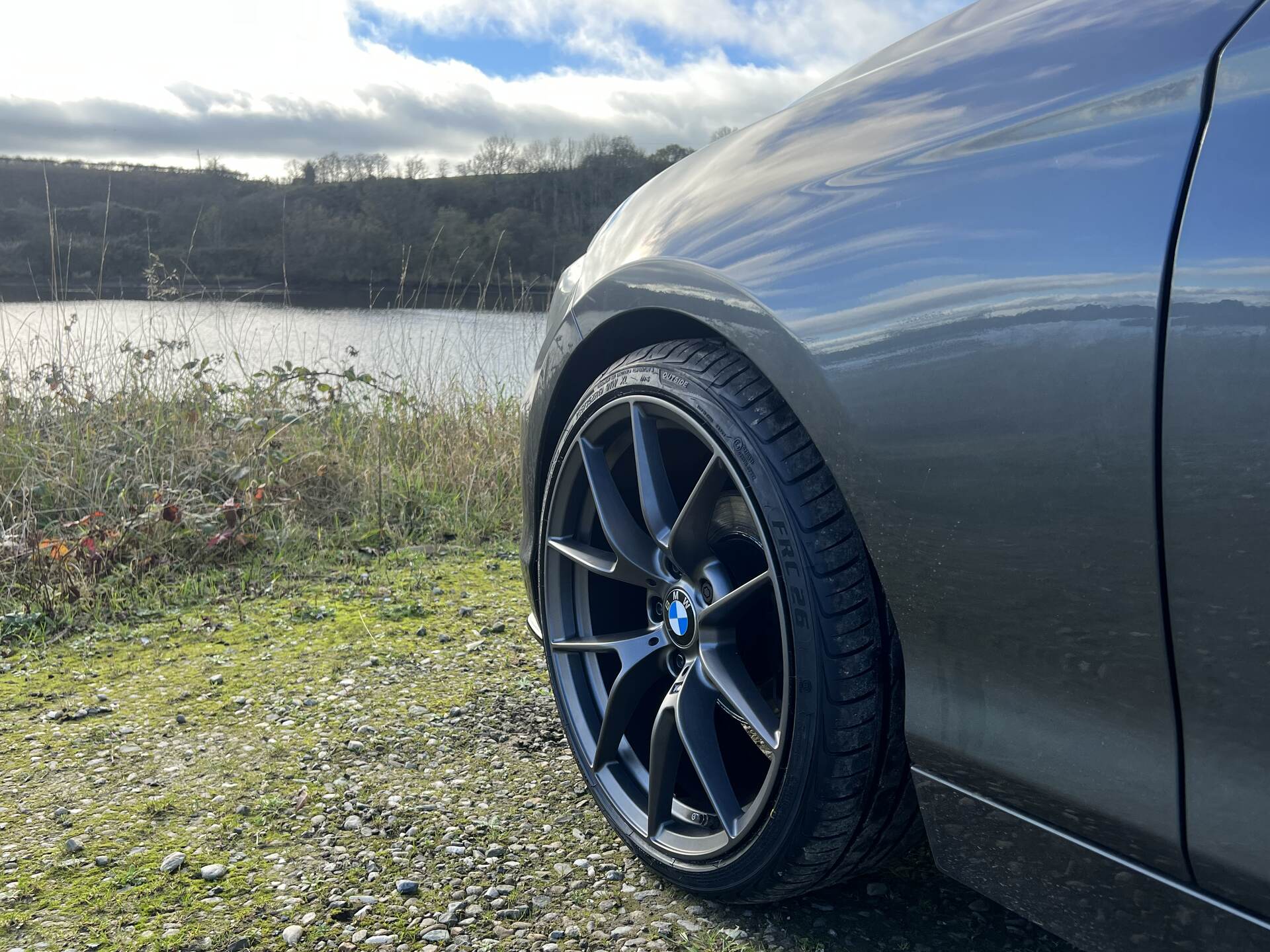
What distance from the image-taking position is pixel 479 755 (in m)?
2.50

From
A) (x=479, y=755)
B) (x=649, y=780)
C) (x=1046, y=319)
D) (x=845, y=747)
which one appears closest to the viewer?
(x=1046, y=319)

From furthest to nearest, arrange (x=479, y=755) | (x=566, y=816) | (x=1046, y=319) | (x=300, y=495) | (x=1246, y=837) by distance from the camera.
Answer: (x=300, y=495)
(x=479, y=755)
(x=566, y=816)
(x=1046, y=319)
(x=1246, y=837)

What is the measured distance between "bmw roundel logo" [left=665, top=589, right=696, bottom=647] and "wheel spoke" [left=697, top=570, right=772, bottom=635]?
56mm

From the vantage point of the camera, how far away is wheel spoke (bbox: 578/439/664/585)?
1.91m

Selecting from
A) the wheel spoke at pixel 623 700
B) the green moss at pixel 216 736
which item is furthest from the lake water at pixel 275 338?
the wheel spoke at pixel 623 700

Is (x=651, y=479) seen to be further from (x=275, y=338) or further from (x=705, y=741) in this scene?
(x=275, y=338)

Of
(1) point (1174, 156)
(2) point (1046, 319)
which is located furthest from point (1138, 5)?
(2) point (1046, 319)

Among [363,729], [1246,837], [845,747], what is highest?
[1246,837]

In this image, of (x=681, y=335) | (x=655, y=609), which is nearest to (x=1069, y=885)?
(x=655, y=609)

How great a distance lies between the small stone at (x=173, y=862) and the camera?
200 centimetres

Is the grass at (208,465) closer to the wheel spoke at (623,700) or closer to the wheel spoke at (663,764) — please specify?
the wheel spoke at (623,700)

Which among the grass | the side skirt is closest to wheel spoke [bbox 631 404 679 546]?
the side skirt

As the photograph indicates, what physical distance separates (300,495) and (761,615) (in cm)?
368

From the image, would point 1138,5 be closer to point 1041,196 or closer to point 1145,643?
point 1041,196
